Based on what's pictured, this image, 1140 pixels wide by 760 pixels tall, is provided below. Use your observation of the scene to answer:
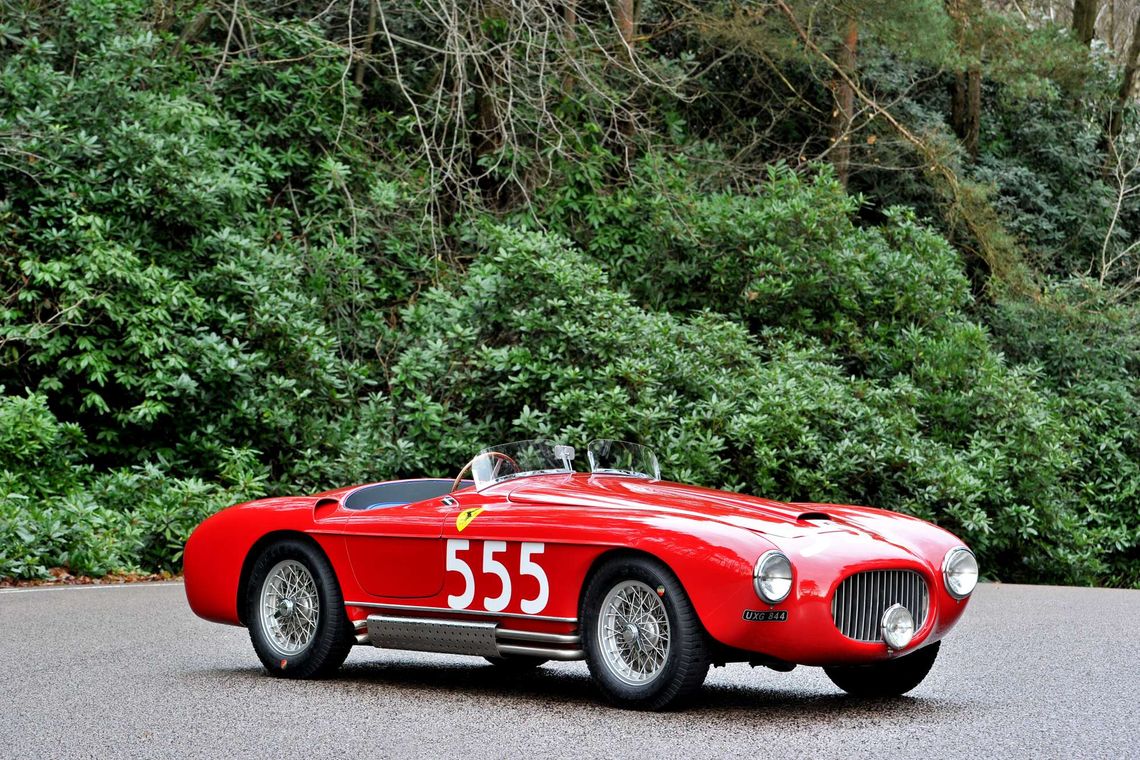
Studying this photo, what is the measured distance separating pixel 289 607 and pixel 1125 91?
2126 cm

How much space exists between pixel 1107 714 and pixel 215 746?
12.2ft

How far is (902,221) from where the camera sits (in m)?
19.6

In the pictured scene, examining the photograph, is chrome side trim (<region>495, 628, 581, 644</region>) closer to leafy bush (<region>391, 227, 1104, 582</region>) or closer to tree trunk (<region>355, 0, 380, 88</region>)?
leafy bush (<region>391, 227, 1104, 582</region>)

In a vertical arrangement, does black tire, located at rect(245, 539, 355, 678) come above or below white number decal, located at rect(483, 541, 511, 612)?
below

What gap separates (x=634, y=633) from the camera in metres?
5.80

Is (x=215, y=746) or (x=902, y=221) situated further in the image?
(x=902, y=221)

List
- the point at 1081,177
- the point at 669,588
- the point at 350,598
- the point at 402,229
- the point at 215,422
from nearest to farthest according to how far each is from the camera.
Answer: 1. the point at 669,588
2. the point at 350,598
3. the point at 215,422
4. the point at 402,229
5. the point at 1081,177

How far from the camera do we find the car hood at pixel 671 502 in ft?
19.6

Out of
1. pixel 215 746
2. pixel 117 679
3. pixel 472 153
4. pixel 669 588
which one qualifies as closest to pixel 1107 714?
pixel 669 588

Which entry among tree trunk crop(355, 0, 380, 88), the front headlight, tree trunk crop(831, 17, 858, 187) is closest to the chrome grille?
the front headlight

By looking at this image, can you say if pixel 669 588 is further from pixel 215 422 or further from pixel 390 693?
pixel 215 422

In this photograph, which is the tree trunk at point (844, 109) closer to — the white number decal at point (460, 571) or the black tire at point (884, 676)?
the black tire at point (884, 676)

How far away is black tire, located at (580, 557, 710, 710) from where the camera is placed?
18.4 feet

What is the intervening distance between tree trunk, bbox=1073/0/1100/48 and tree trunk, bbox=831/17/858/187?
16.9 feet
